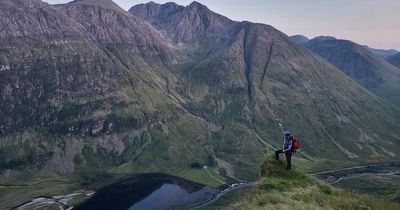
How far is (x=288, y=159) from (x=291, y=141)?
83.9 inches

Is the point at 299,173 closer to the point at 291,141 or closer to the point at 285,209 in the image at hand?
the point at 291,141

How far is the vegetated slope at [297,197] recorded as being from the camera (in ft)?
99.3

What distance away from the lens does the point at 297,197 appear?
32750 mm

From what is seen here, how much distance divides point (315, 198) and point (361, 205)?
11.3ft

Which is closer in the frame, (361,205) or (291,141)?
(361,205)

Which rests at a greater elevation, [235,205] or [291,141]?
[291,141]

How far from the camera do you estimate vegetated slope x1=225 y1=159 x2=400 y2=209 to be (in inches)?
1191

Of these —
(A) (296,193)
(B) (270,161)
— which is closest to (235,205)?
(A) (296,193)

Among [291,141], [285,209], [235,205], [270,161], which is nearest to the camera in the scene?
[285,209]

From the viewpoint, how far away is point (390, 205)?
3447 cm

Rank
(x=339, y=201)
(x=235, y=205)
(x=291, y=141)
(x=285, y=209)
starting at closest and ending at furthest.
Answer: (x=285, y=209) → (x=235, y=205) → (x=339, y=201) → (x=291, y=141)

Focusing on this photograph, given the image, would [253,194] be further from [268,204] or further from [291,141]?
[291,141]

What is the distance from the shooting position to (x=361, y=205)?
3216 cm

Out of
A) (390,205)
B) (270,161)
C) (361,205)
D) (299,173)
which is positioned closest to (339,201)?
(361,205)
